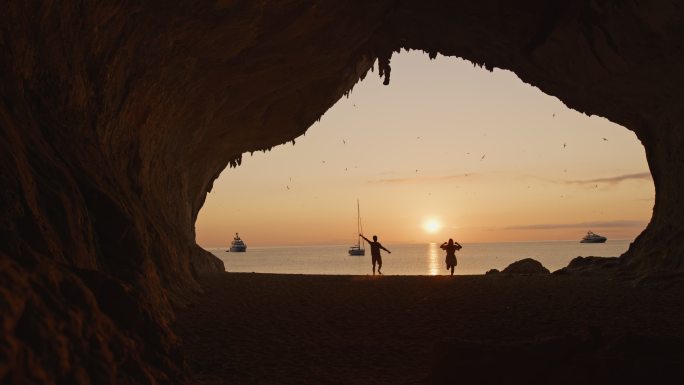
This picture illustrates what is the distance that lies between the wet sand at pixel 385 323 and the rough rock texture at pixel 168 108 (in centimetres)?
149

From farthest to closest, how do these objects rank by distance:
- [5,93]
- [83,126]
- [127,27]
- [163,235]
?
1. [163,235]
2. [127,27]
3. [83,126]
4. [5,93]

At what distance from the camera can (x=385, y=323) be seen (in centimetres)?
1158

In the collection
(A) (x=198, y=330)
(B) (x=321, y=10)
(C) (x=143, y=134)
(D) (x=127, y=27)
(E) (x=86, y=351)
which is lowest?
(A) (x=198, y=330)

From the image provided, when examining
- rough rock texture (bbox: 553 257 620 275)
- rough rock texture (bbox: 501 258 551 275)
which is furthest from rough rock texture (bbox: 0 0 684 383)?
rough rock texture (bbox: 501 258 551 275)

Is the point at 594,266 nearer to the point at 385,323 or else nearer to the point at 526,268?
the point at 526,268

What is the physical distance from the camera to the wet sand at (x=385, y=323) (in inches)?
312

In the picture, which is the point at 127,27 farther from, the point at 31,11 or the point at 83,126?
the point at 31,11

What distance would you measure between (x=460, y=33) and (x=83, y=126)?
16.4 meters

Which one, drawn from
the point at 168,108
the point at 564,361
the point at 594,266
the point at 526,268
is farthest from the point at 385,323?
the point at 526,268

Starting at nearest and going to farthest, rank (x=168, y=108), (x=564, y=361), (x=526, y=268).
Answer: (x=564, y=361)
(x=168, y=108)
(x=526, y=268)

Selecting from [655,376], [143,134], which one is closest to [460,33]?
[143,134]

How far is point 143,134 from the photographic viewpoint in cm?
1514

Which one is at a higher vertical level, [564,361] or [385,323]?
[564,361]

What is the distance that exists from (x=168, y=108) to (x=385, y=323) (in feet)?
30.6
